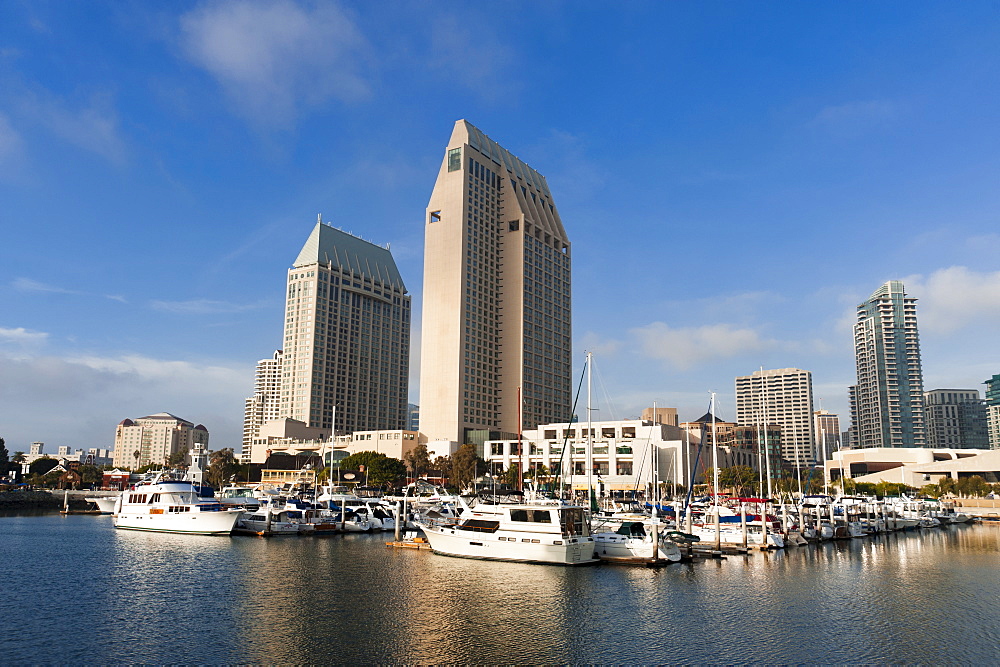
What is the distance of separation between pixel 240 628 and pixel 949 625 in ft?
132


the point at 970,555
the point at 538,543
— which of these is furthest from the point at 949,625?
the point at 970,555

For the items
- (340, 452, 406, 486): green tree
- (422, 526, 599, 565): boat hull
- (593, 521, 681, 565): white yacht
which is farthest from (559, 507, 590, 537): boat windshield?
(340, 452, 406, 486): green tree

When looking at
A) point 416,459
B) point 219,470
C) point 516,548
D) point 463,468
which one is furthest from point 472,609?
point 219,470

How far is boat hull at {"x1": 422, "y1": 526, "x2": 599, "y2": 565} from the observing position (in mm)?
62688

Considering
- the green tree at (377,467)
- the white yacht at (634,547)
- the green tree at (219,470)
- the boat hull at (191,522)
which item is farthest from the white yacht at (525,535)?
the green tree at (219,470)

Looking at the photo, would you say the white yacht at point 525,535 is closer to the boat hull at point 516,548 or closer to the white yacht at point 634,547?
the boat hull at point 516,548

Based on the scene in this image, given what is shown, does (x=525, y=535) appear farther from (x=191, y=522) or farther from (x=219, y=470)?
(x=219, y=470)

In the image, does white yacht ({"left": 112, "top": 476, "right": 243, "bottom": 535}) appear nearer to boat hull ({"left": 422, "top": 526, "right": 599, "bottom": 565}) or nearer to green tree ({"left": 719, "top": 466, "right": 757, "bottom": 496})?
boat hull ({"left": 422, "top": 526, "right": 599, "bottom": 565})

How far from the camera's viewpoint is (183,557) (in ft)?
223

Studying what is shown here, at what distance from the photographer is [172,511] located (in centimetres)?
9175

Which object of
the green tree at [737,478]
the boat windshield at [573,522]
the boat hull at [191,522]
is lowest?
the boat hull at [191,522]

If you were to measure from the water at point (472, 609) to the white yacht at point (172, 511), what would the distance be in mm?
16563

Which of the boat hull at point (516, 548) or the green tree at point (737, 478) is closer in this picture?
the boat hull at point (516, 548)

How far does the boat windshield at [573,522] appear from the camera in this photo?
6351 cm
